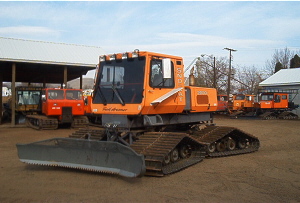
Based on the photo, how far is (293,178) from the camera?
7.29 metres

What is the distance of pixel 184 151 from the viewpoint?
27.9 feet

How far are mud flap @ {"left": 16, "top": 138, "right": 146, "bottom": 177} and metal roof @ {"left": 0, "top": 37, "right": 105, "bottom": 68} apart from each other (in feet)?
42.9

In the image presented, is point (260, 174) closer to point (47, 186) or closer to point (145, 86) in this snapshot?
point (145, 86)

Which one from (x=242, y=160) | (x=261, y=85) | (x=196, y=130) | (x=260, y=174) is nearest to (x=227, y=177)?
(x=260, y=174)

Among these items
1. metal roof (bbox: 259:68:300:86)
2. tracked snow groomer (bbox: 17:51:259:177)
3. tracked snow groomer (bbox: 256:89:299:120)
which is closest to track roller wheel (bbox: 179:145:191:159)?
tracked snow groomer (bbox: 17:51:259:177)

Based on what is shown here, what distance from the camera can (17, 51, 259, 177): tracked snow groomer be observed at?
22.9 feet

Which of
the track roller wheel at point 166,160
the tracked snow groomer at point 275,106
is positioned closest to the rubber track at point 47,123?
the track roller wheel at point 166,160

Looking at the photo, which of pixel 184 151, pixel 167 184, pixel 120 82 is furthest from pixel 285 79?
pixel 167 184

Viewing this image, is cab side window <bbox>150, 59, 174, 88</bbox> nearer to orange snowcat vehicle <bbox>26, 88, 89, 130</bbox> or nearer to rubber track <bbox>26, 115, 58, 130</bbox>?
orange snowcat vehicle <bbox>26, 88, 89, 130</bbox>

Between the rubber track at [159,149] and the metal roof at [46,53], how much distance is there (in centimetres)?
1434

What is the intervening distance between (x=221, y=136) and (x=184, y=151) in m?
1.57

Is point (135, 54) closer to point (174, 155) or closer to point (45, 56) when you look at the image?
point (174, 155)

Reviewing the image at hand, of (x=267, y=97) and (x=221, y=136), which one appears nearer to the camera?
(x=221, y=136)

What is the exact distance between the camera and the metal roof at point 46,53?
20.0 metres
